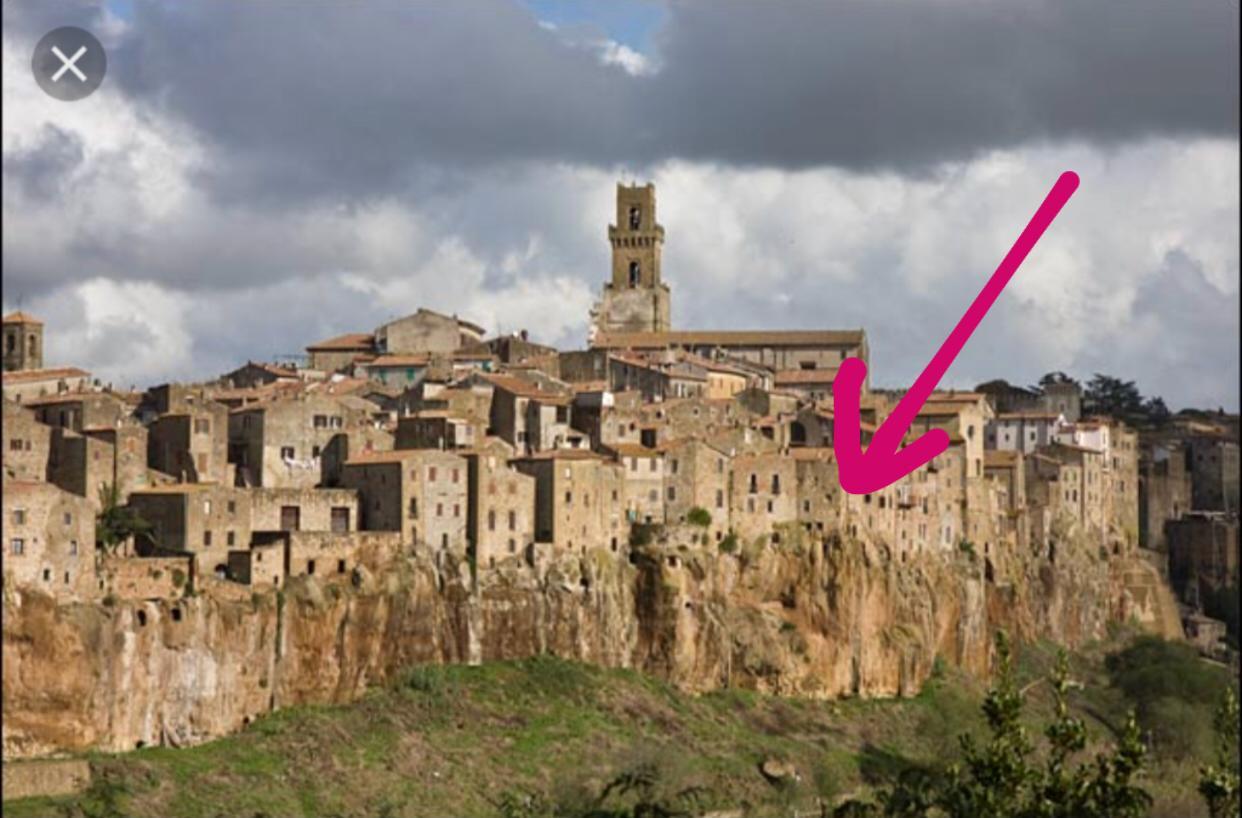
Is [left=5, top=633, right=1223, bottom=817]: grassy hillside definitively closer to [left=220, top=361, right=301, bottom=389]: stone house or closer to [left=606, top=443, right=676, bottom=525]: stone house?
[left=606, top=443, right=676, bottom=525]: stone house

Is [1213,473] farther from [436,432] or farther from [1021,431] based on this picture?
[436,432]

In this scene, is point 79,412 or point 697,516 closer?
point 79,412

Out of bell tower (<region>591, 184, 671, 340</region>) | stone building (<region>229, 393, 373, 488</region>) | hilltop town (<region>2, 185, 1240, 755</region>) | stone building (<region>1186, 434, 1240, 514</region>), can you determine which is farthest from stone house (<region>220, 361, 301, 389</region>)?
stone building (<region>1186, 434, 1240, 514</region>)

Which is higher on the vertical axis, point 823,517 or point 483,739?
point 823,517

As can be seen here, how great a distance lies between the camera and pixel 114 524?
61094 mm

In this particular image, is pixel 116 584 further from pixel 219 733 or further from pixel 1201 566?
pixel 1201 566

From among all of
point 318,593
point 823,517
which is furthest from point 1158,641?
point 318,593

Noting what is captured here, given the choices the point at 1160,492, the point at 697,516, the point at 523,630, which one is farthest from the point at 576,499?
the point at 1160,492

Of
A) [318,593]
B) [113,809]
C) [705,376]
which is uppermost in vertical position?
[705,376]

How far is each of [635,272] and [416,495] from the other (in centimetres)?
4664

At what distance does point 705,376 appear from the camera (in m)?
88.7

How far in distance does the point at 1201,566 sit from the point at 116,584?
53.7 metres

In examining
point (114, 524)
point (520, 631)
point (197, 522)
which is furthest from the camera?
point (520, 631)

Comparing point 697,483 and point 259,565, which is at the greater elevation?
point 697,483
